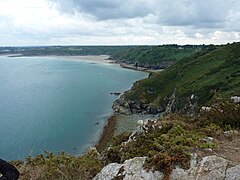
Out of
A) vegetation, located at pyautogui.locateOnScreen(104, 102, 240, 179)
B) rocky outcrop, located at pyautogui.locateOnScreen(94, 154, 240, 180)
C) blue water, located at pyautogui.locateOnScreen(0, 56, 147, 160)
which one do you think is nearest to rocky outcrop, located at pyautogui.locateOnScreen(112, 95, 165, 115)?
blue water, located at pyautogui.locateOnScreen(0, 56, 147, 160)

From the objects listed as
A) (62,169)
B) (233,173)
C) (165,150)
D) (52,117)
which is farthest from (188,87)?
Answer: (233,173)

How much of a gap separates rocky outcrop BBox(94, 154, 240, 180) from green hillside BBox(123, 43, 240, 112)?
135ft

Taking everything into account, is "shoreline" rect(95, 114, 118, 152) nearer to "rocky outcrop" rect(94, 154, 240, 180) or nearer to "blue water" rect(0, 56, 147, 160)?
"blue water" rect(0, 56, 147, 160)

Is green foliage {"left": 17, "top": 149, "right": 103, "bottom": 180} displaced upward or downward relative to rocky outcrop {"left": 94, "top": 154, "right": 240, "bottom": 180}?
downward

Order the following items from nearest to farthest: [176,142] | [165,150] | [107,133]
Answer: [165,150] → [176,142] → [107,133]

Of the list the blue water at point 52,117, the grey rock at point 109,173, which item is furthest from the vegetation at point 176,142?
the blue water at point 52,117

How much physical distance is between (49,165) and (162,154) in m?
4.79

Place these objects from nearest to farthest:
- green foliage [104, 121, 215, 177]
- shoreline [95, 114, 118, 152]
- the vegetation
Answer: green foliage [104, 121, 215, 177], the vegetation, shoreline [95, 114, 118, 152]

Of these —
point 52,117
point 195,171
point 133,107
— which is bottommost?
point 52,117

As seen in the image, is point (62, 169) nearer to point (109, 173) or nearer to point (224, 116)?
point (109, 173)

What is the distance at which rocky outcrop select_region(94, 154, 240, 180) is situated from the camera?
28.1 feet

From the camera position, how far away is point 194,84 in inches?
2936

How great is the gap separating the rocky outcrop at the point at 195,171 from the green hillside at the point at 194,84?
4112cm

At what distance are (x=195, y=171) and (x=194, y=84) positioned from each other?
2664 inches
